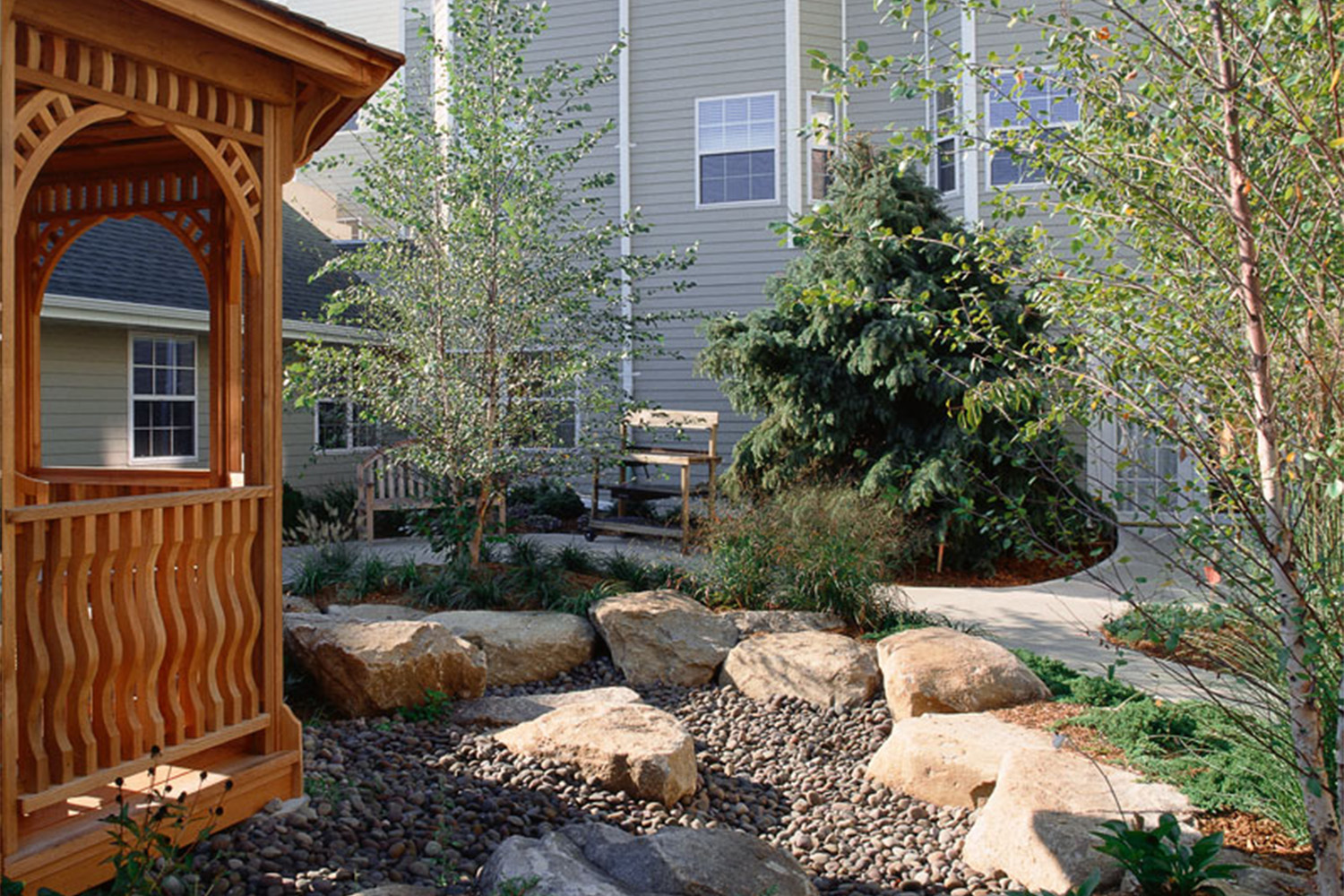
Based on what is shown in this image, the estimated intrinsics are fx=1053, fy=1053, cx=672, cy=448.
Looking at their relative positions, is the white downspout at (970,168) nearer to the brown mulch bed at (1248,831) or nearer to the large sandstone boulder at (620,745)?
the brown mulch bed at (1248,831)

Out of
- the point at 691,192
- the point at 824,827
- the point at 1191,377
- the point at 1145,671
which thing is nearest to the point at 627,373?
the point at 691,192

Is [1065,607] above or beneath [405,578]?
beneath

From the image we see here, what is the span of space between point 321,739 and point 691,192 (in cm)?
1017

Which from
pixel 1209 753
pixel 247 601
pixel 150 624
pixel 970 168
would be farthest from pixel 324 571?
pixel 970 168

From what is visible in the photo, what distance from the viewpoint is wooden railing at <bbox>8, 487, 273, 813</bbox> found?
3.26m

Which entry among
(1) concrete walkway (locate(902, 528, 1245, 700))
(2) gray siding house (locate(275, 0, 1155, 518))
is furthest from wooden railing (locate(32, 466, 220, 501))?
(2) gray siding house (locate(275, 0, 1155, 518))

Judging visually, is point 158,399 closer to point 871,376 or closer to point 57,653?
point 871,376

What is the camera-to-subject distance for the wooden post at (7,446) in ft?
9.67

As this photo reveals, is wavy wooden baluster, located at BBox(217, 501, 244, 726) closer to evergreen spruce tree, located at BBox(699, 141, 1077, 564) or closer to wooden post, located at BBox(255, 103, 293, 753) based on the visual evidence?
wooden post, located at BBox(255, 103, 293, 753)

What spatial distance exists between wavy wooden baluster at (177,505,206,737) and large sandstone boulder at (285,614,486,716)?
1391mm

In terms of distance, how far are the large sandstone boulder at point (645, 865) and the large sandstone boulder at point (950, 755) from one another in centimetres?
129

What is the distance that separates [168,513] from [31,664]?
0.64 metres

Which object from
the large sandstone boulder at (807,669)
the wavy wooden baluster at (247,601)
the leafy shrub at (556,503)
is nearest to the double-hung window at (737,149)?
the leafy shrub at (556,503)

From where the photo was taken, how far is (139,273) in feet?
37.0
